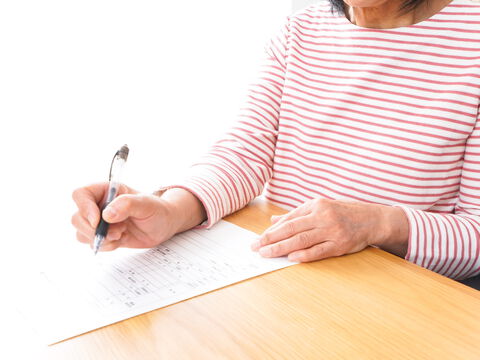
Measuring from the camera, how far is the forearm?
0.82m

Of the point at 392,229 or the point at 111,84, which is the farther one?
the point at 111,84

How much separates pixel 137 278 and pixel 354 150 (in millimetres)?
494

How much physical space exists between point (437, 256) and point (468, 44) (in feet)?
1.25

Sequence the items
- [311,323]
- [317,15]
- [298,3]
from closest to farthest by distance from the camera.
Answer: [311,323]
[317,15]
[298,3]

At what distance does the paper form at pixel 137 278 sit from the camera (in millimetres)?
603

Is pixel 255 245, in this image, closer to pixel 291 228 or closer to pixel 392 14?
pixel 291 228

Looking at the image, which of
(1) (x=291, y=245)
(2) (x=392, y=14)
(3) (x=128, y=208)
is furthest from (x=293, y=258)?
(2) (x=392, y=14)

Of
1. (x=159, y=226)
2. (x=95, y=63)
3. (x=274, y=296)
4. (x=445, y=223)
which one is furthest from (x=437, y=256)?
(x=95, y=63)

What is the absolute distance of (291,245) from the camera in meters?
0.75

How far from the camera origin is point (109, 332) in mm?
568

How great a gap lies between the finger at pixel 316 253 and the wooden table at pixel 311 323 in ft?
0.09

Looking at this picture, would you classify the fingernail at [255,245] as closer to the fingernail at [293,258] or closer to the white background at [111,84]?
the fingernail at [293,258]

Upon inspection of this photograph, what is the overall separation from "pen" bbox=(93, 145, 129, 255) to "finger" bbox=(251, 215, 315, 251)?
221 mm

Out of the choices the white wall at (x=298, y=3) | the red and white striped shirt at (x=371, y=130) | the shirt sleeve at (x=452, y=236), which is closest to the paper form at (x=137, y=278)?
the red and white striped shirt at (x=371, y=130)
